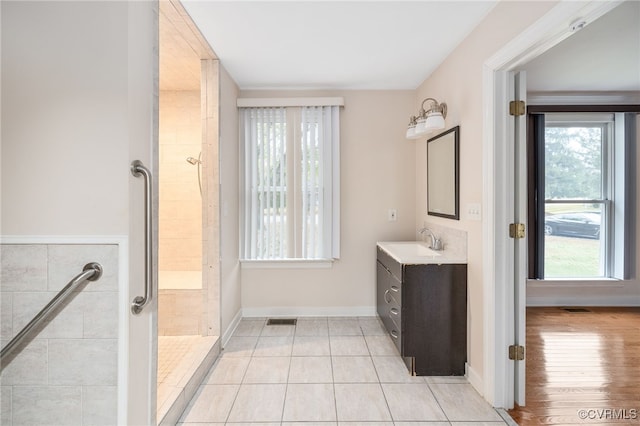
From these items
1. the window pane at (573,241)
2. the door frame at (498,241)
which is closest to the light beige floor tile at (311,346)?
the door frame at (498,241)

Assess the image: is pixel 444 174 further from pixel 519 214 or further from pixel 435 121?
pixel 519 214

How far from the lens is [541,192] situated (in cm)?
405

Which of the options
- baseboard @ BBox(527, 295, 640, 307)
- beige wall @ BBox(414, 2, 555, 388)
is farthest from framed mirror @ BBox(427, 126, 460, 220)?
baseboard @ BBox(527, 295, 640, 307)

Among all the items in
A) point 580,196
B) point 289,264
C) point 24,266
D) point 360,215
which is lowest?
point 289,264

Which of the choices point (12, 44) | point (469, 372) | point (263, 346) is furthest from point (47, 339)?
point (469, 372)

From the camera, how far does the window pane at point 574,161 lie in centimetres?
417

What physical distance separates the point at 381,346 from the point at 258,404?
1.28m

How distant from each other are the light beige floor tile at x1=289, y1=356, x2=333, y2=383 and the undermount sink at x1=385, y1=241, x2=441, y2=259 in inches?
41.8

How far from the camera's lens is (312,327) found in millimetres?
3400

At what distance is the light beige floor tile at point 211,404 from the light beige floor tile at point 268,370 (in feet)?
0.55

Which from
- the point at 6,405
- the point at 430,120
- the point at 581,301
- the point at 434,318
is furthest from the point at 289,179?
the point at 581,301

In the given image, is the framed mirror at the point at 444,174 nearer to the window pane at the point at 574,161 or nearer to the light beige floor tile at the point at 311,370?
the light beige floor tile at the point at 311,370

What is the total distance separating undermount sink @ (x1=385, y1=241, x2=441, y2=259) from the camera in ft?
8.83

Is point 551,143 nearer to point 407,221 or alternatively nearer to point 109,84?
point 407,221
